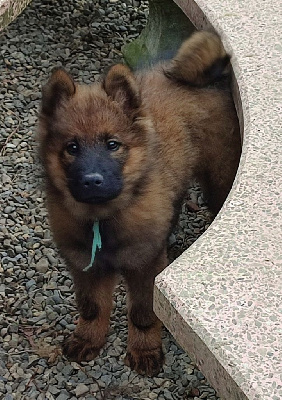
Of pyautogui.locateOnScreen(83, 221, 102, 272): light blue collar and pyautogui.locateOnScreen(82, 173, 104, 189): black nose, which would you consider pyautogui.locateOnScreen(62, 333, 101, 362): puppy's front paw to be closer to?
pyautogui.locateOnScreen(83, 221, 102, 272): light blue collar

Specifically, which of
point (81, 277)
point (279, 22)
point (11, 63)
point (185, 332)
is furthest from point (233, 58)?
point (11, 63)

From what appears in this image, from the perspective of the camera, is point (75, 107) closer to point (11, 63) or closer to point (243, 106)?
point (243, 106)

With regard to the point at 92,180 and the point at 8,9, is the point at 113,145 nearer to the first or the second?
the point at 92,180

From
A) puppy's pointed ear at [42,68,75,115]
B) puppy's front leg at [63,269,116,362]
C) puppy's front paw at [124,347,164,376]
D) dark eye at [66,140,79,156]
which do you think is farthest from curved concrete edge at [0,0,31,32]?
puppy's front paw at [124,347,164,376]

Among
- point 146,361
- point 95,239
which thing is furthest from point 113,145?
point 146,361

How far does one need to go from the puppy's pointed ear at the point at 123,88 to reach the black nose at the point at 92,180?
1.00 feet

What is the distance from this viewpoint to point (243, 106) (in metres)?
2.45

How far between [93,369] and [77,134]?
1.10m

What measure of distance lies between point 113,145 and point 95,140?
7cm

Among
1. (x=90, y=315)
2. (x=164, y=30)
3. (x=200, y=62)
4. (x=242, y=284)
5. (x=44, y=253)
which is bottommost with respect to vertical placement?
(x=44, y=253)

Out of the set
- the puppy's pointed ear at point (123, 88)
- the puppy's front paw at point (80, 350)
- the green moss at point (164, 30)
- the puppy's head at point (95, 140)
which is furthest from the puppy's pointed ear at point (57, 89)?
the green moss at point (164, 30)

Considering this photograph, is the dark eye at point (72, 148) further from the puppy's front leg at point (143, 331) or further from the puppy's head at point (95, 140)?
the puppy's front leg at point (143, 331)

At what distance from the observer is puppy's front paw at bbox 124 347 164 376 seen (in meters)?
2.92

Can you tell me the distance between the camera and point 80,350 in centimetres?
298
